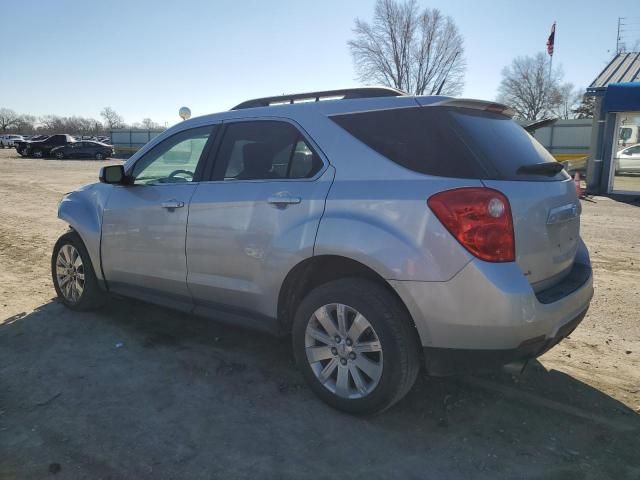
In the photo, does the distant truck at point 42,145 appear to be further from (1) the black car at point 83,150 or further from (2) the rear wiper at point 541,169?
(2) the rear wiper at point 541,169

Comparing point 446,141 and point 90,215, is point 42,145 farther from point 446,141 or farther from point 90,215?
point 446,141

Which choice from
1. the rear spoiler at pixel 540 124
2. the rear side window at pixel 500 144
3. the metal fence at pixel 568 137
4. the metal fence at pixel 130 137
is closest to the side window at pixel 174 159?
the rear side window at pixel 500 144

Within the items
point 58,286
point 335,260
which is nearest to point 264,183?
point 335,260

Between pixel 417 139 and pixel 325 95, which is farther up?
pixel 325 95

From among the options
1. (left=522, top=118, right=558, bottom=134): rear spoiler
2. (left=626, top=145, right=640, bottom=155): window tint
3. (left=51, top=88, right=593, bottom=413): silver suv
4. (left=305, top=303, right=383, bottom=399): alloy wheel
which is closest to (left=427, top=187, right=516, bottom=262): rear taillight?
(left=51, top=88, right=593, bottom=413): silver suv

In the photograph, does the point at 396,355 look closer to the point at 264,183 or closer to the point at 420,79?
the point at 264,183

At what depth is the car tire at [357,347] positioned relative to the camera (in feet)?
9.25

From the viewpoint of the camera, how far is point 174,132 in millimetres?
4188

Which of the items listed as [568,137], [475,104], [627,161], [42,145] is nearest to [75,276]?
[475,104]

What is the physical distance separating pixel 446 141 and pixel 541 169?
66 cm

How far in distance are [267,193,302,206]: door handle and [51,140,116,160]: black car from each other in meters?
41.3

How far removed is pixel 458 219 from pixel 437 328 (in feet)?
1.87

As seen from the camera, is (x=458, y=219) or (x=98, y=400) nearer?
(x=458, y=219)

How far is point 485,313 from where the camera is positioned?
8.45ft
